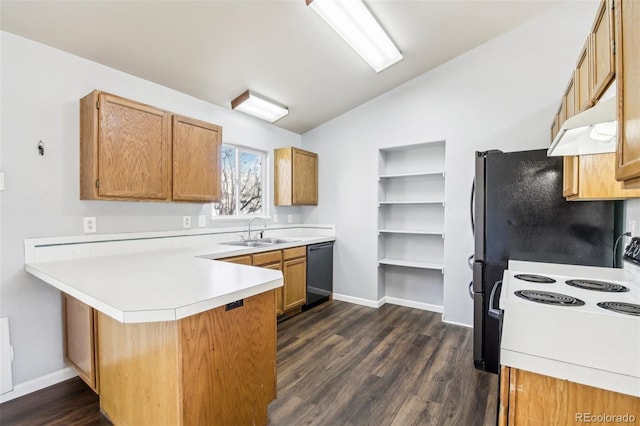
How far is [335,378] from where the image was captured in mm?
2154

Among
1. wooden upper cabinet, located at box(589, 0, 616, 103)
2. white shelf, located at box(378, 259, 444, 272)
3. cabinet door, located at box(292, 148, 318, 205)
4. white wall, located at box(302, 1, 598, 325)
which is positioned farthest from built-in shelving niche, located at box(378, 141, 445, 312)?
wooden upper cabinet, located at box(589, 0, 616, 103)

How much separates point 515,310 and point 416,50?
8.98 ft

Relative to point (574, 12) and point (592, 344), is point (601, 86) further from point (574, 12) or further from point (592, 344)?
point (574, 12)

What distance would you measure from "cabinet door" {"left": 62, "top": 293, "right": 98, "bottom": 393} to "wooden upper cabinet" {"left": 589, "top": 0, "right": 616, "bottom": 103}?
2.85 meters

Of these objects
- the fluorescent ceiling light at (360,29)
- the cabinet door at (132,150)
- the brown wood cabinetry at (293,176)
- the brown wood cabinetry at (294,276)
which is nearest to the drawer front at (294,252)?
the brown wood cabinetry at (294,276)

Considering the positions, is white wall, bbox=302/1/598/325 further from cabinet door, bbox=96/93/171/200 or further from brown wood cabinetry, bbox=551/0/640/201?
cabinet door, bbox=96/93/171/200

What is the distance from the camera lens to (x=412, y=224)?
3.77 metres

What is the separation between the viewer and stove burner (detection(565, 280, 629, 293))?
1358 mm

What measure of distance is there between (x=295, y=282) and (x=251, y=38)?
2.49 metres

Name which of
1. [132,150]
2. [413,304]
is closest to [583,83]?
[413,304]

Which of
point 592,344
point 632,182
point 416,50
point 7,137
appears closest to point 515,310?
point 592,344

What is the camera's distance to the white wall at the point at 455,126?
9.04 ft

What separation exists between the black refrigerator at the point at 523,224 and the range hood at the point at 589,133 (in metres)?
0.80

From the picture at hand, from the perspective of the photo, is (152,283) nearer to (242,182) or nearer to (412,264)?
(242,182)
